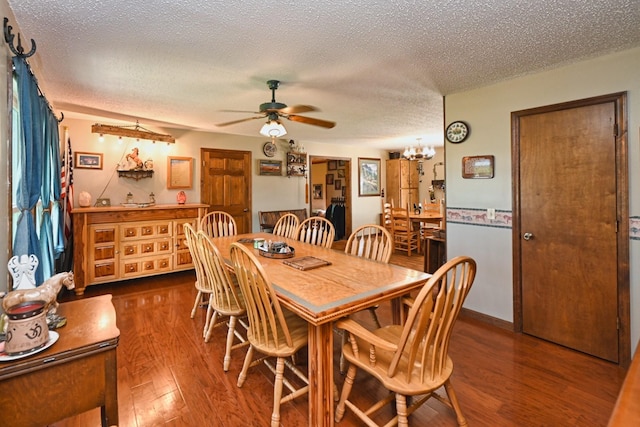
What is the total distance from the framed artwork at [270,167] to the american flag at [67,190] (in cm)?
275

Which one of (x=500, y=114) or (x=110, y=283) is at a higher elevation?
(x=500, y=114)

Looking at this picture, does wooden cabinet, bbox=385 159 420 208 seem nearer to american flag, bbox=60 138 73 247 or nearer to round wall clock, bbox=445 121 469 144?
round wall clock, bbox=445 121 469 144

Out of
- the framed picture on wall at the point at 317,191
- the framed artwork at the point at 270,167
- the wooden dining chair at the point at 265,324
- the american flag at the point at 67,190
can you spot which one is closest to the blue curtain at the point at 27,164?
the wooden dining chair at the point at 265,324

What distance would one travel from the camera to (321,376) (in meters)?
1.49

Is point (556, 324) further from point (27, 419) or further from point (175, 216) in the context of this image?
point (175, 216)

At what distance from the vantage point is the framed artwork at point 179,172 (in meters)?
4.82

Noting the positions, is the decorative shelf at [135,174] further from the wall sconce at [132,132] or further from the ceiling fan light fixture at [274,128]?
the ceiling fan light fixture at [274,128]

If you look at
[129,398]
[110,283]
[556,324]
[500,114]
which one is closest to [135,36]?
[129,398]

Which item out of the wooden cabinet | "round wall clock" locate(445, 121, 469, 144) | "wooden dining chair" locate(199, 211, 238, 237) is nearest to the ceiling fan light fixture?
"wooden dining chair" locate(199, 211, 238, 237)

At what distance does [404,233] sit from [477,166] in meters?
3.05

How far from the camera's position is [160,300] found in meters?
3.58

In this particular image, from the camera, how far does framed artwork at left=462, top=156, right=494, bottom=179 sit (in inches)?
115

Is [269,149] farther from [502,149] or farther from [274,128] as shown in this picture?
[502,149]

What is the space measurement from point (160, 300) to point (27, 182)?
215cm
